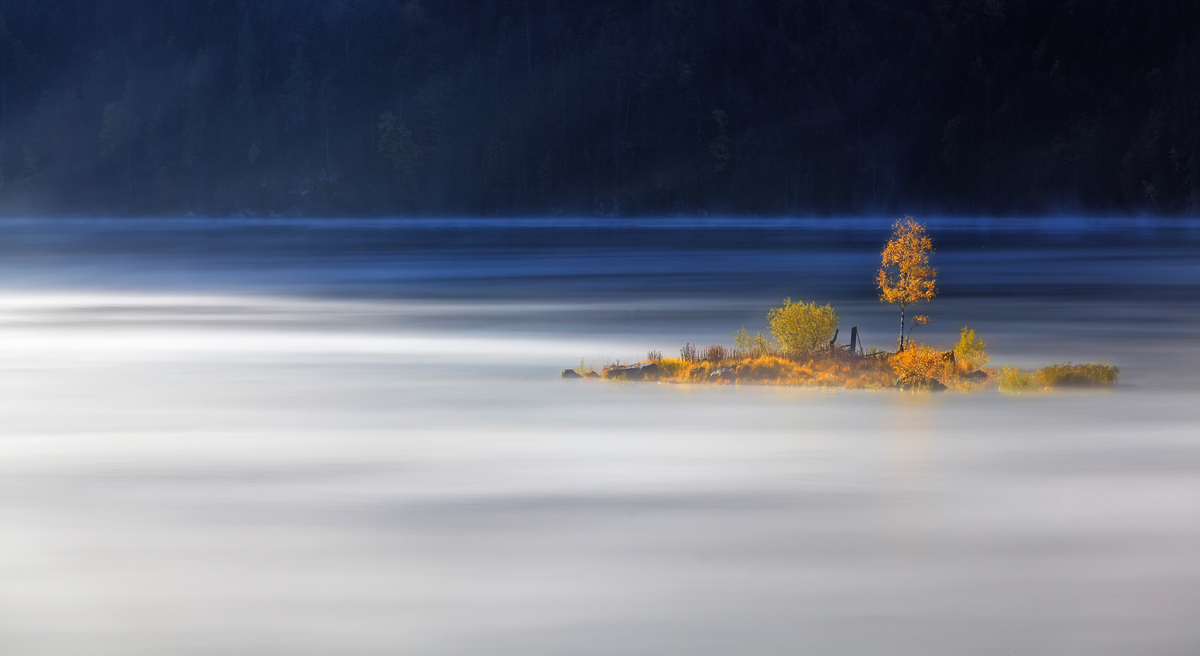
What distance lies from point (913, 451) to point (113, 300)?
40109 millimetres

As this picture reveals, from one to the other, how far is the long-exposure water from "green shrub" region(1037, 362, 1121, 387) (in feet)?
1.48

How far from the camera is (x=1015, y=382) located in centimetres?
2684

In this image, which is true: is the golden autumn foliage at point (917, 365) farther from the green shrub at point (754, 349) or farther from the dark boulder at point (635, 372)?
the dark boulder at point (635, 372)

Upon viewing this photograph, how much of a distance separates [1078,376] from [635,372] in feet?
23.6

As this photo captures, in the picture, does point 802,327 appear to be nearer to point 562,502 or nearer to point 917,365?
point 917,365

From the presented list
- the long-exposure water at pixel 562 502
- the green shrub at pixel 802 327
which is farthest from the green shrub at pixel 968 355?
the long-exposure water at pixel 562 502

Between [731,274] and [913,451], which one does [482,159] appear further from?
[913,451]

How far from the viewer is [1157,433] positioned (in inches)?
872

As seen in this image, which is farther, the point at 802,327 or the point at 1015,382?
the point at 802,327

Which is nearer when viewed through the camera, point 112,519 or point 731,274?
point 112,519

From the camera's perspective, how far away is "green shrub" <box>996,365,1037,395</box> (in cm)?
2647

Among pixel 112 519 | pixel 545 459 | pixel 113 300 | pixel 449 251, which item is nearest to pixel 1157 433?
pixel 545 459

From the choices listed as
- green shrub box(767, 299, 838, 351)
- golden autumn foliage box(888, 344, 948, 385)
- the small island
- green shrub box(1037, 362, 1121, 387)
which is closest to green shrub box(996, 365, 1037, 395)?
the small island

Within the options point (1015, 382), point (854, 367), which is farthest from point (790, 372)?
point (1015, 382)
